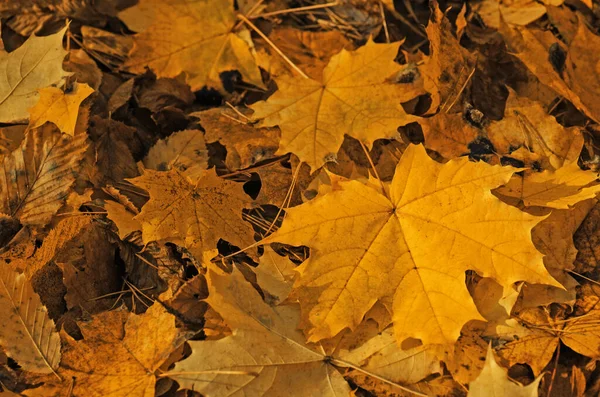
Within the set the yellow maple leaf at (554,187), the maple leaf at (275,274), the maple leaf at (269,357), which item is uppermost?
the yellow maple leaf at (554,187)

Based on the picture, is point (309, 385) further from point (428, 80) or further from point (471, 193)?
point (428, 80)

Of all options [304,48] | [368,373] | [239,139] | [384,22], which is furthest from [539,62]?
[368,373]

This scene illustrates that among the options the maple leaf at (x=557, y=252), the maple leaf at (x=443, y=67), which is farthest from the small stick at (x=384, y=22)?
the maple leaf at (x=557, y=252)

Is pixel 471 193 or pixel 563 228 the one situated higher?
pixel 471 193

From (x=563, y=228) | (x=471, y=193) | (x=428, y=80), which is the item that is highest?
(x=428, y=80)

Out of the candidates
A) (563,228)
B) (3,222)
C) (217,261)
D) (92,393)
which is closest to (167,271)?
(217,261)

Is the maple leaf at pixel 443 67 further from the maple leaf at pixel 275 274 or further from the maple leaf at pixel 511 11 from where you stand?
the maple leaf at pixel 275 274
